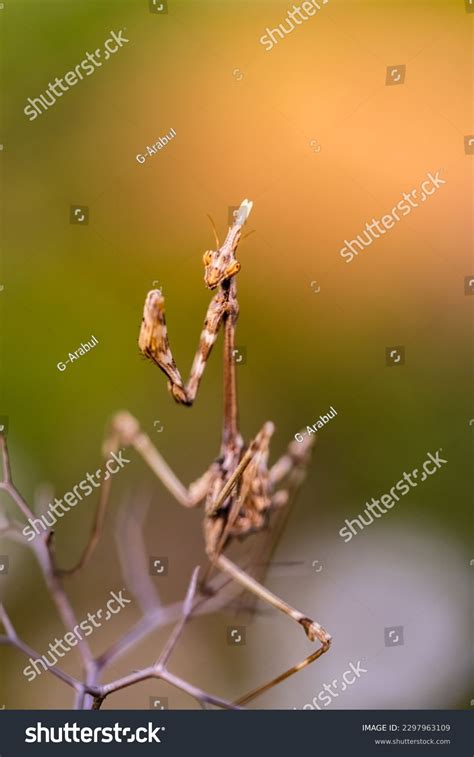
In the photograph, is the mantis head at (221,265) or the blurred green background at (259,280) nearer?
the mantis head at (221,265)

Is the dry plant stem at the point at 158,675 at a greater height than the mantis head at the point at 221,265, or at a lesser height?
lesser

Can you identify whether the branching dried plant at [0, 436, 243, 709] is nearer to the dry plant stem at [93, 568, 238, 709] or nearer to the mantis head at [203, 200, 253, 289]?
the dry plant stem at [93, 568, 238, 709]

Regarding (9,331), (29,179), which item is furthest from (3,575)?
(29,179)

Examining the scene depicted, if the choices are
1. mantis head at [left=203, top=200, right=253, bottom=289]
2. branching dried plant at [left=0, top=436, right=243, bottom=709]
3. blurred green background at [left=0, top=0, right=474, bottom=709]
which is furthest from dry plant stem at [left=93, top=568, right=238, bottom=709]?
blurred green background at [left=0, top=0, right=474, bottom=709]

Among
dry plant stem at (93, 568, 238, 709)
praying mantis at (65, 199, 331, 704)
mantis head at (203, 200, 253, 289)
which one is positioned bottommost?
dry plant stem at (93, 568, 238, 709)

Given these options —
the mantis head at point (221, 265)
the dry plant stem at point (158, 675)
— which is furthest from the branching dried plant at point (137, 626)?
the mantis head at point (221, 265)

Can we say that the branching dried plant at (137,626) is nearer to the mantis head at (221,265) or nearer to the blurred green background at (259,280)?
the blurred green background at (259,280)

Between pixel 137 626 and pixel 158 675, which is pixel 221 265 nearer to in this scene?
pixel 158 675

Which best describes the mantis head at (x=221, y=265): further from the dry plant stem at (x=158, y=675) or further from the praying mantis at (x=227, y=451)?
the dry plant stem at (x=158, y=675)

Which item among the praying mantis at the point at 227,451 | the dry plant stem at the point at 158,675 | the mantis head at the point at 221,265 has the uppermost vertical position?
the mantis head at the point at 221,265
